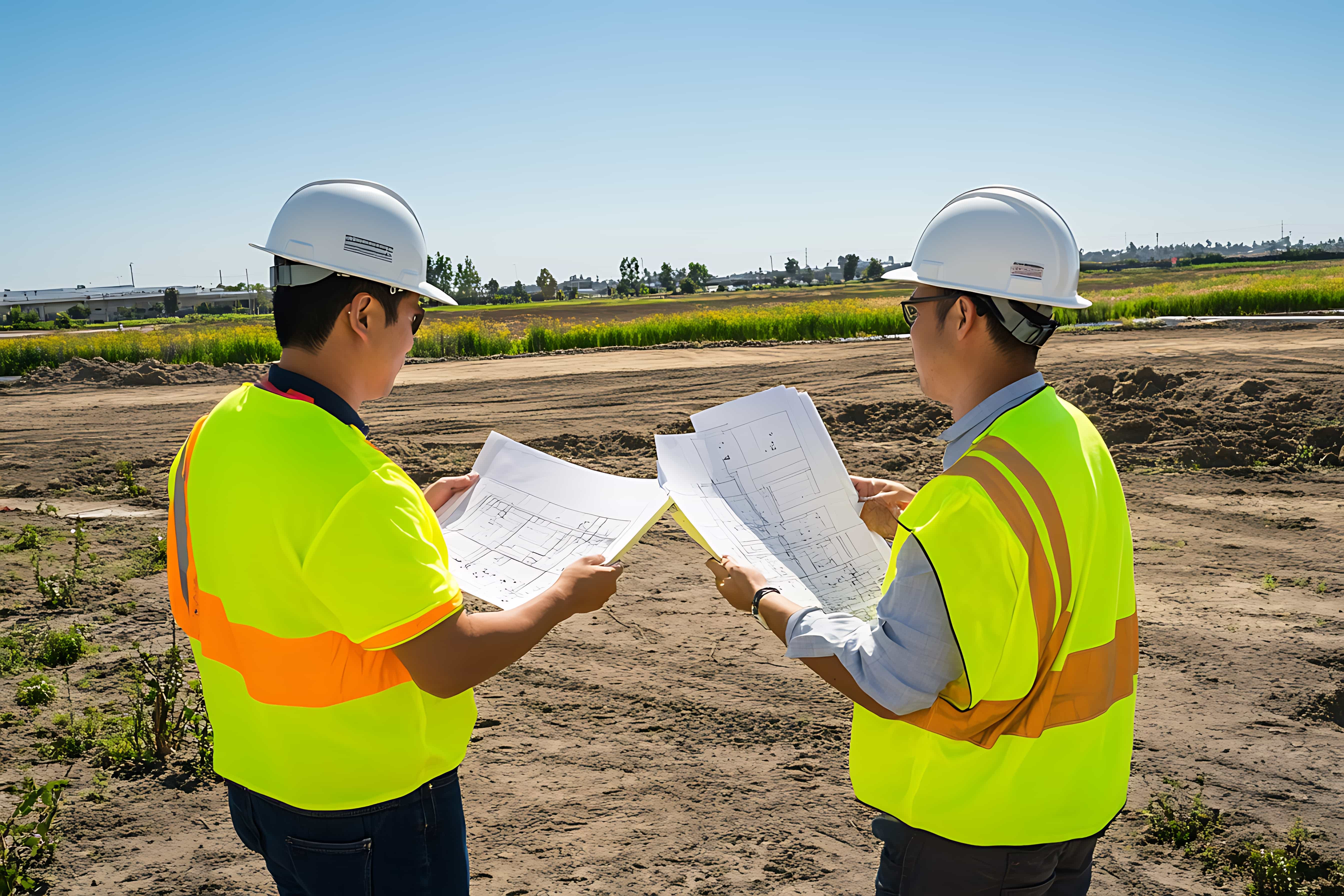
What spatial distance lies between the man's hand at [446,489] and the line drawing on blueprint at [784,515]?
714mm

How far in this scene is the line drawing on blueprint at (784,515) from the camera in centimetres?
218

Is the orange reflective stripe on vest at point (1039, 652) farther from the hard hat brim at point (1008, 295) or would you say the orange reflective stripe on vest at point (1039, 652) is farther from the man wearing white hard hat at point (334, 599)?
the man wearing white hard hat at point (334, 599)

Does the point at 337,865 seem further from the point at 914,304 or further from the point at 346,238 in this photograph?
the point at 914,304

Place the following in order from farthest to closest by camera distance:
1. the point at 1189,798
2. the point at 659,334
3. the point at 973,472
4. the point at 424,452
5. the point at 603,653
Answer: the point at 659,334
the point at 424,452
the point at 603,653
the point at 1189,798
the point at 973,472

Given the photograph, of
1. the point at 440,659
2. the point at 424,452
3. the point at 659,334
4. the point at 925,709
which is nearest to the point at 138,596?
the point at 424,452

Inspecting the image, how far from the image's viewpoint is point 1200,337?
2111 cm

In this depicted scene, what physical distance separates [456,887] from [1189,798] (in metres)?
3.46

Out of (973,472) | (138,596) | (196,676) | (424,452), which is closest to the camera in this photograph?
(973,472)

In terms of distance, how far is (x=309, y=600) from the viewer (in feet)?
5.24

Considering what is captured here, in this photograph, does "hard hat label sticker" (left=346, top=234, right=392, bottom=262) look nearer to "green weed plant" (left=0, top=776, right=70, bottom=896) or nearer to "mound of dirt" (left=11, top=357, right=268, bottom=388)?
"green weed plant" (left=0, top=776, right=70, bottom=896)

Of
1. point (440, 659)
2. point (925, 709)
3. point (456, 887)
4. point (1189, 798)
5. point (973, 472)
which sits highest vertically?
point (973, 472)

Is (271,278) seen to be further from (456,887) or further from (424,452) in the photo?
(424,452)

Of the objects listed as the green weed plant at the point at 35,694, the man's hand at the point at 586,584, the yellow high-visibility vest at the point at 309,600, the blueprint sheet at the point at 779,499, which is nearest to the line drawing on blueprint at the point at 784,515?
the blueprint sheet at the point at 779,499

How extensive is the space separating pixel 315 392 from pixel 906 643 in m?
1.27
